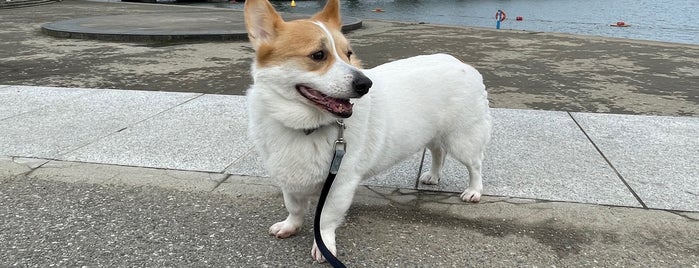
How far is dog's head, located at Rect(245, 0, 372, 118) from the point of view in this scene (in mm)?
2416

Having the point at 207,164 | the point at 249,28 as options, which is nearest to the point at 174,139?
the point at 207,164

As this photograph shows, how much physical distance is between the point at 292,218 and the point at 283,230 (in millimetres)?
92

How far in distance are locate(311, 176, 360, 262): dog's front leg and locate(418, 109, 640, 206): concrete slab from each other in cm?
115

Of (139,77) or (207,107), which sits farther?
(139,77)

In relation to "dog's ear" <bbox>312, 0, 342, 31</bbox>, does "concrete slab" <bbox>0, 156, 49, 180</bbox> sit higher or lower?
lower

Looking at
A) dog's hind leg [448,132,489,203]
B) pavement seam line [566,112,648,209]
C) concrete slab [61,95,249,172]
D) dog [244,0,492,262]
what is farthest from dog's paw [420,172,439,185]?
concrete slab [61,95,249,172]

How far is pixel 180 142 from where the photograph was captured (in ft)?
15.1

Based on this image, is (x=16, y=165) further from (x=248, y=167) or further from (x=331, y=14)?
(x=331, y=14)

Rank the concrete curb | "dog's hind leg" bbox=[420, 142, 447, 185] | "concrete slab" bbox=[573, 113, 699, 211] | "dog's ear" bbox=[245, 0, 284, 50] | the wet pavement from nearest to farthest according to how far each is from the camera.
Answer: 1. "dog's ear" bbox=[245, 0, 284, 50]
2. "concrete slab" bbox=[573, 113, 699, 211]
3. "dog's hind leg" bbox=[420, 142, 447, 185]
4. the wet pavement
5. the concrete curb

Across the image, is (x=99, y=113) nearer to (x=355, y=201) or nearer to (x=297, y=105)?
(x=355, y=201)

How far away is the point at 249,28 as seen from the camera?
263 centimetres

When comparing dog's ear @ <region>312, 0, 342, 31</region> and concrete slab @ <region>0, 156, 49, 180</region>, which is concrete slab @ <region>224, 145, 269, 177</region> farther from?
concrete slab @ <region>0, 156, 49, 180</region>

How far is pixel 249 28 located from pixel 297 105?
0.51m

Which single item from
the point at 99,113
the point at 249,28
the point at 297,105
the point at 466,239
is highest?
the point at 249,28
